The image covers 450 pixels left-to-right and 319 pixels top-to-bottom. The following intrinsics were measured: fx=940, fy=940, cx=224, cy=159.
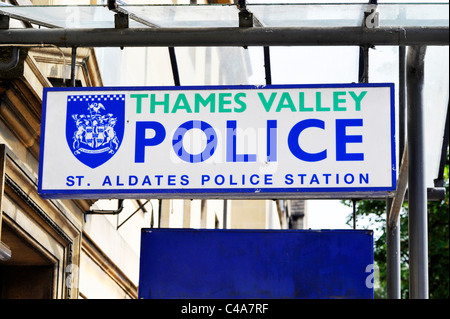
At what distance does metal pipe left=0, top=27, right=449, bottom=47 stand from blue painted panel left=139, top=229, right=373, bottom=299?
205 centimetres

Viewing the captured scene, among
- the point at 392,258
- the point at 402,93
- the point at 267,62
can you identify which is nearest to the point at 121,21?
the point at 267,62

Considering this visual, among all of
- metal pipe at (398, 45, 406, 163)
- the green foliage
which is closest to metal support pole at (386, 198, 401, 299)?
metal pipe at (398, 45, 406, 163)

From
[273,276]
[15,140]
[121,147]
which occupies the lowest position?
[273,276]

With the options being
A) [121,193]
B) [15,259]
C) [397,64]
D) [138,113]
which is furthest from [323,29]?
[15,259]

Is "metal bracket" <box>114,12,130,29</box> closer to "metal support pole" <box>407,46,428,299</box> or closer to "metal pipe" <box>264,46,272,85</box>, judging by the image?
"metal pipe" <box>264,46,272,85</box>

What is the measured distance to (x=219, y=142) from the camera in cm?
580

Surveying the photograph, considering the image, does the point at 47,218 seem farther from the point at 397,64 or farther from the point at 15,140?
the point at 397,64

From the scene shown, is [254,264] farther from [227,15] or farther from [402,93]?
[227,15]

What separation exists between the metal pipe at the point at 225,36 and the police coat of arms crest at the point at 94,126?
475 mm

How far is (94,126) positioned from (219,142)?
79 centimetres

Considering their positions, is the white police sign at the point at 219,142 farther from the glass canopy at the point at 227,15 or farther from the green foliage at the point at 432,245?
the green foliage at the point at 432,245

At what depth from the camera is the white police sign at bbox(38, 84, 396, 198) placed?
569 centimetres

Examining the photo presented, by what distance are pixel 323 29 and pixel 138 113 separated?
1.31 metres

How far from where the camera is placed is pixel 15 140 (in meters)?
7.75
